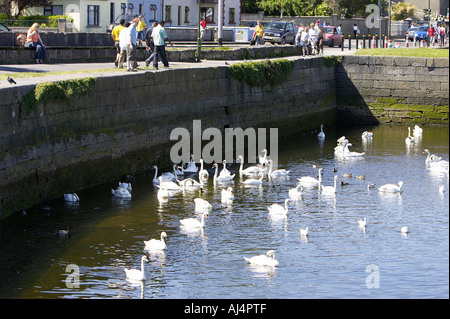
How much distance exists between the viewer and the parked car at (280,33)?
176 feet

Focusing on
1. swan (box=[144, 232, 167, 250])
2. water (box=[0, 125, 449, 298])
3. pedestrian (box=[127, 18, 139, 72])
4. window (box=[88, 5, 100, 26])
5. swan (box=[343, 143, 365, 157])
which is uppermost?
window (box=[88, 5, 100, 26])

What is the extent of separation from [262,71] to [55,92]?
13.4m

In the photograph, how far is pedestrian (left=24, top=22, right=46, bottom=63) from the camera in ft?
101

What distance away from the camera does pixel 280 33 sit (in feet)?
177

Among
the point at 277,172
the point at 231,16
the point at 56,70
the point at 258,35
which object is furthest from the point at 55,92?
the point at 231,16

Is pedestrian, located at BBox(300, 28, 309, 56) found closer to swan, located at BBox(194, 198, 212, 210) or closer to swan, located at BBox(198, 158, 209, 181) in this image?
swan, located at BBox(198, 158, 209, 181)

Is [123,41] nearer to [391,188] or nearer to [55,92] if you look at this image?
[55,92]

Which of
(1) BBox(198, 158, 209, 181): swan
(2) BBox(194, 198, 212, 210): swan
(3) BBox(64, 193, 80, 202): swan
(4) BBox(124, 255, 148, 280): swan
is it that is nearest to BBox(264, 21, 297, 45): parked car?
(1) BBox(198, 158, 209, 181): swan

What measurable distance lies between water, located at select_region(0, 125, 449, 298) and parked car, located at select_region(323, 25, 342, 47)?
34.2 meters

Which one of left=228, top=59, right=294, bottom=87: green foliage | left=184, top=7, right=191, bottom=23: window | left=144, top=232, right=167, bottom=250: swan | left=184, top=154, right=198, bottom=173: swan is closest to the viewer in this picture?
left=144, top=232, right=167, bottom=250: swan

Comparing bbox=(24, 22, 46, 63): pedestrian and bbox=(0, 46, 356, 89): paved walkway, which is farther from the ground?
bbox=(24, 22, 46, 63): pedestrian

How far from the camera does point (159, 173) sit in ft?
86.7

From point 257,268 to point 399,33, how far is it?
68.1 m
